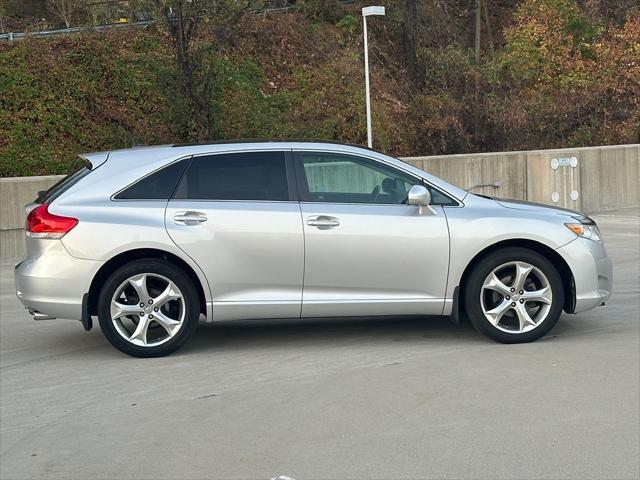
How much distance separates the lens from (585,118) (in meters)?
27.8

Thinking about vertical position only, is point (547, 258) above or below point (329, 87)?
below

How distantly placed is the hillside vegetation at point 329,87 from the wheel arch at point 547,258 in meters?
12.8

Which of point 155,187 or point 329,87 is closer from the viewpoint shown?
point 155,187

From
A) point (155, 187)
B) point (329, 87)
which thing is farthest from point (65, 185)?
point (329, 87)

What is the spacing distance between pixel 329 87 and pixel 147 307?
65.0 feet

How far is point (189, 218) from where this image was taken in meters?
7.99

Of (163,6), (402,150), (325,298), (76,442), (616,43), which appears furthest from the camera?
(616,43)

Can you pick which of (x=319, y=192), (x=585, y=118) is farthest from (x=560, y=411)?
(x=585, y=118)

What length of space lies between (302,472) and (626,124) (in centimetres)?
2294

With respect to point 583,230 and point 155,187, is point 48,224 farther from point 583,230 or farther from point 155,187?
point 583,230

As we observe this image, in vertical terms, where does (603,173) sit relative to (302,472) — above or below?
above

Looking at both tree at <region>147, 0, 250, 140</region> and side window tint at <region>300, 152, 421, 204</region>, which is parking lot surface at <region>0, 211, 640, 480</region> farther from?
tree at <region>147, 0, 250, 140</region>

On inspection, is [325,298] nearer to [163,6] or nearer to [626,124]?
[163,6]

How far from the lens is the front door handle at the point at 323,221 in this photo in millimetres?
8016
